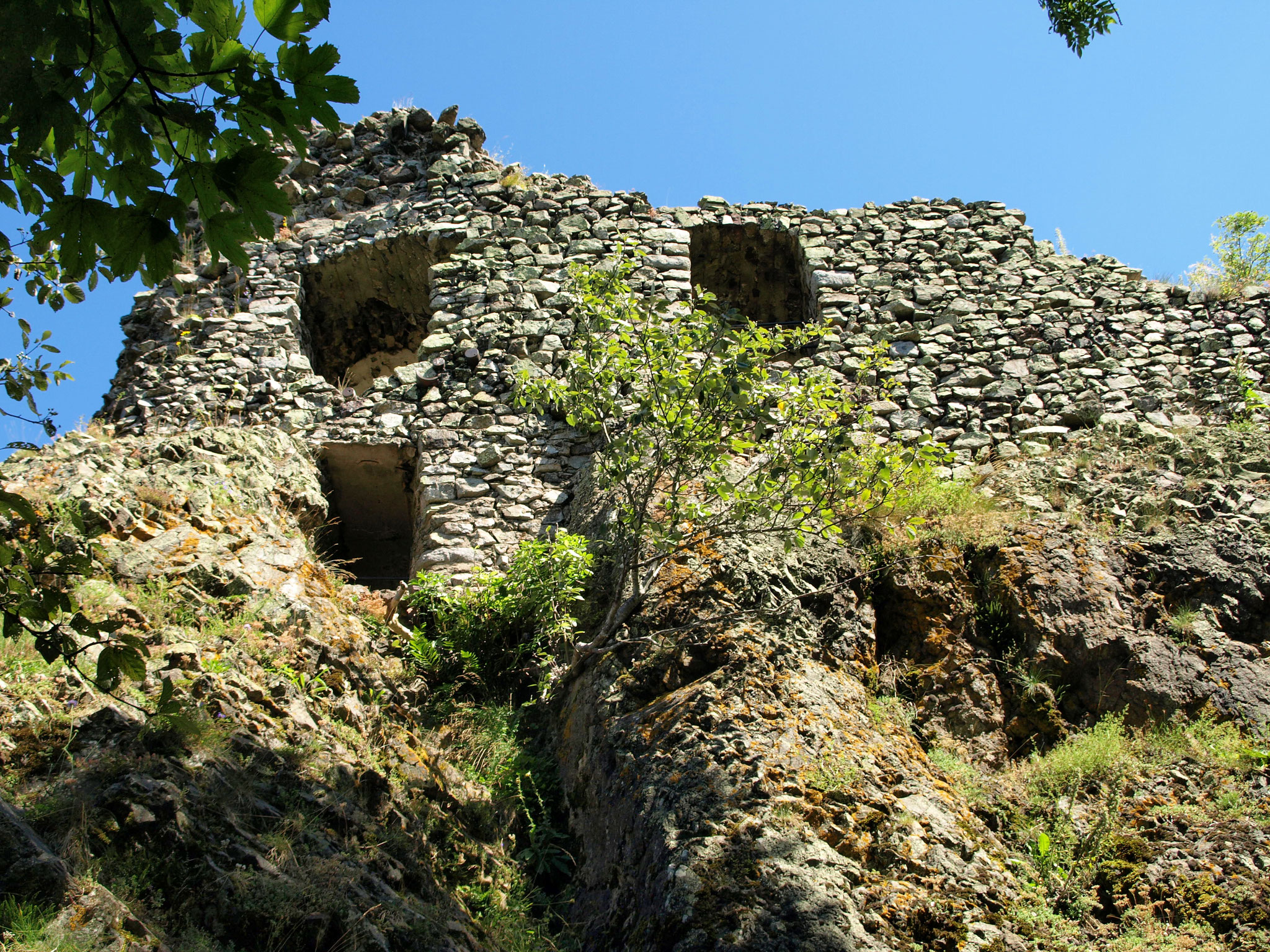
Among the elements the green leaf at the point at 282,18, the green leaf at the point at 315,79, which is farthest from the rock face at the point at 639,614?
the green leaf at the point at 282,18

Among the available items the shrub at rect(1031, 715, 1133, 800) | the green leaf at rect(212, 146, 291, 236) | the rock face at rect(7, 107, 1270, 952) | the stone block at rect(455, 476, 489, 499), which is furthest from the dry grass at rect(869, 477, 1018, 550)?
the green leaf at rect(212, 146, 291, 236)

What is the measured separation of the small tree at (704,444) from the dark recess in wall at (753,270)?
3.23 meters

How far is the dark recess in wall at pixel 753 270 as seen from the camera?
8922 mm

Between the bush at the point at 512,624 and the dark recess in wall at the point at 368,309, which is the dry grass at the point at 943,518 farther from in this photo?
the dark recess in wall at the point at 368,309

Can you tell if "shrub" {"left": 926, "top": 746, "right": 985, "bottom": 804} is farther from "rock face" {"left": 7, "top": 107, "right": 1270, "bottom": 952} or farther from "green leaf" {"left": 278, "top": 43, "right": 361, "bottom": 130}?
"green leaf" {"left": 278, "top": 43, "right": 361, "bottom": 130}

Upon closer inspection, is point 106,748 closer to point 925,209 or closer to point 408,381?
point 408,381

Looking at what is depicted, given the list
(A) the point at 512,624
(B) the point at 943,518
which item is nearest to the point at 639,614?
(A) the point at 512,624

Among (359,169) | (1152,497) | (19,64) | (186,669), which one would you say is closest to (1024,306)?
(1152,497)

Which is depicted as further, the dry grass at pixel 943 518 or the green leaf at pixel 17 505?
the dry grass at pixel 943 518

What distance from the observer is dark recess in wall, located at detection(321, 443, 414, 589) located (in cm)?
730

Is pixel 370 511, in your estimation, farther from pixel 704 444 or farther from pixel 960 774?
pixel 960 774

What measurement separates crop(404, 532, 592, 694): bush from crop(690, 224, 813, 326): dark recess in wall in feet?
13.4

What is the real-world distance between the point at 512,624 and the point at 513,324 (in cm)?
311

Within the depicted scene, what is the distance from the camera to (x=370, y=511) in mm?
7777
